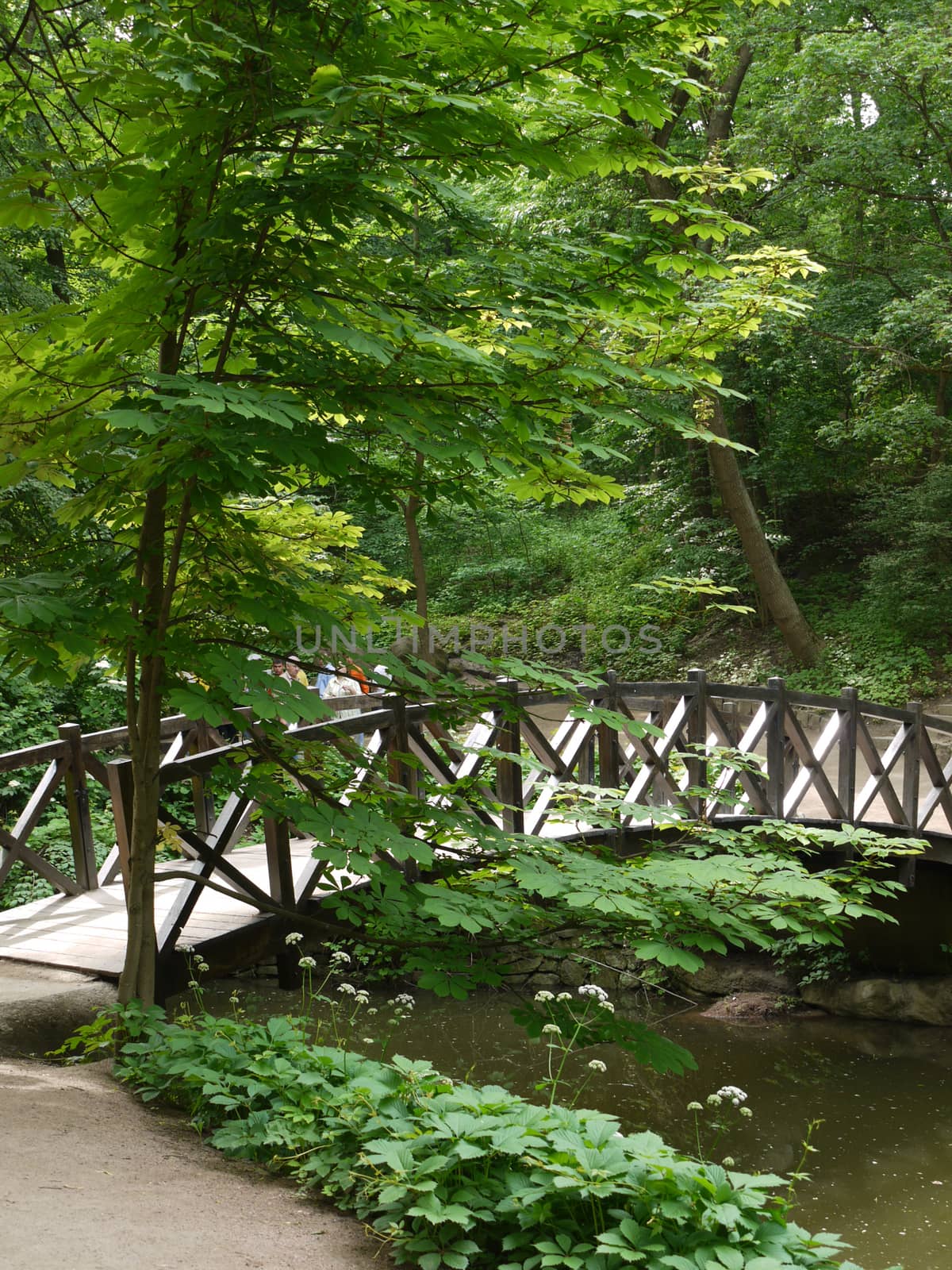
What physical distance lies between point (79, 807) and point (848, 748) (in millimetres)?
6285

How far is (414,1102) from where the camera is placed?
3.39 metres

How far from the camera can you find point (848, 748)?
927 cm

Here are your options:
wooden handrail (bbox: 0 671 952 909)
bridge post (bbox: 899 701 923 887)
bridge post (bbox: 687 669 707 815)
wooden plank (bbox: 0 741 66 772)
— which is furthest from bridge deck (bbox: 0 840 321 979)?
bridge post (bbox: 899 701 923 887)

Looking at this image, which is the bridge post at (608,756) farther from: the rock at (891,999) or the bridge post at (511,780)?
the rock at (891,999)

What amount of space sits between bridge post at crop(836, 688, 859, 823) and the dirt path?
688cm

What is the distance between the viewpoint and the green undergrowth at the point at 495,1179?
2717 millimetres

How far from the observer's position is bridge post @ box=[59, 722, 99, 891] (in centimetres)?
694

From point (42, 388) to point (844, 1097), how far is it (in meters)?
7.64

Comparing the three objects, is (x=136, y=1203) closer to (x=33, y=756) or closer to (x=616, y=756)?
(x=33, y=756)

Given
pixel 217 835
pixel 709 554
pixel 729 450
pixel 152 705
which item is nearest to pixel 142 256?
pixel 152 705

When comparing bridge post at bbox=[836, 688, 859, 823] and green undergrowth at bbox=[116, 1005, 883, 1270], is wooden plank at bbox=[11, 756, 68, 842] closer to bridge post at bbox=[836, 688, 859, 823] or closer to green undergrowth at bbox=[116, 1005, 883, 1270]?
green undergrowth at bbox=[116, 1005, 883, 1270]

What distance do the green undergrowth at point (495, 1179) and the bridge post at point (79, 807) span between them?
361cm

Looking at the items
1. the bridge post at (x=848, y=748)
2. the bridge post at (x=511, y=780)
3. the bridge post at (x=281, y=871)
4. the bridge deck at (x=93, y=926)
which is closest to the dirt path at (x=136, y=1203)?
the bridge deck at (x=93, y=926)

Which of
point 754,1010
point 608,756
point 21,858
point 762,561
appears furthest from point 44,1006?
point 762,561
